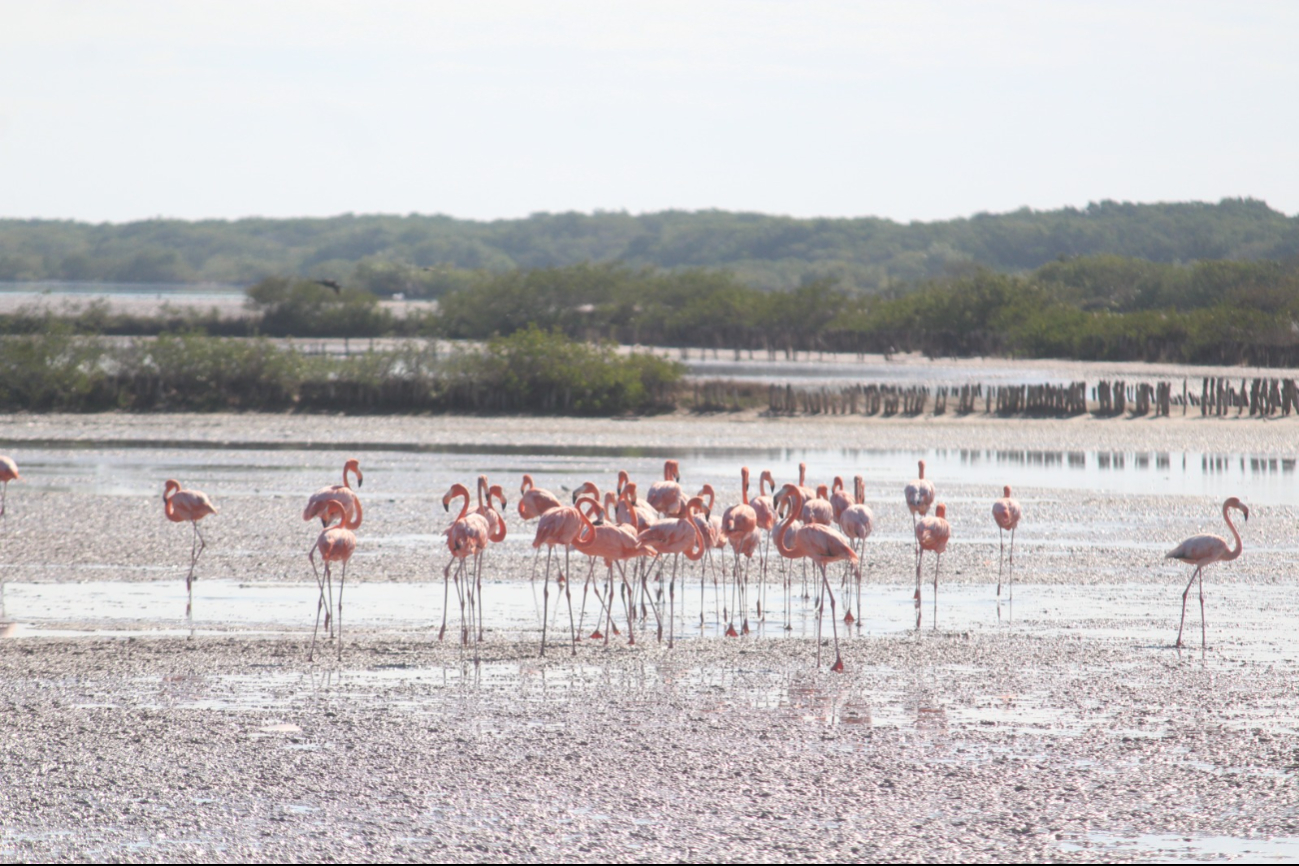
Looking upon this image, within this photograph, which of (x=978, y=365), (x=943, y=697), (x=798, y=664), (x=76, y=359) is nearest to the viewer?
(x=943, y=697)

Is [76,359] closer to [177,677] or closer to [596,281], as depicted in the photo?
[177,677]

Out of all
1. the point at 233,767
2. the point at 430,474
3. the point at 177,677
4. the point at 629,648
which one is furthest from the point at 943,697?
the point at 430,474

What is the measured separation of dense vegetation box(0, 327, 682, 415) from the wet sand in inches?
848

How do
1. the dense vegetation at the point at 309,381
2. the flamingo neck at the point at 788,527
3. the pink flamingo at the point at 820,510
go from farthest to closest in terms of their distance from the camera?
the dense vegetation at the point at 309,381 < the pink flamingo at the point at 820,510 < the flamingo neck at the point at 788,527

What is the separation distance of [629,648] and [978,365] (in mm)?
49910

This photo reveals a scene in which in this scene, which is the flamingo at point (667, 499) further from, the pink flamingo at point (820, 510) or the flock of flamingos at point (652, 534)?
the pink flamingo at point (820, 510)

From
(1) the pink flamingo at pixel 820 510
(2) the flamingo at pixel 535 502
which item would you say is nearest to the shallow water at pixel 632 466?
(1) the pink flamingo at pixel 820 510

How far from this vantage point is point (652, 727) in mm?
8609

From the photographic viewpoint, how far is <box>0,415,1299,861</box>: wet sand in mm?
6660

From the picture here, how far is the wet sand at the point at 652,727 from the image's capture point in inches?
262

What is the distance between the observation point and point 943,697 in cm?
938

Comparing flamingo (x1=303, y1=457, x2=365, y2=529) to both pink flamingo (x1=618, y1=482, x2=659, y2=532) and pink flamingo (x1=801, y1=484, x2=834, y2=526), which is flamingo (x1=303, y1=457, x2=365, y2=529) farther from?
pink flamingo (x1=801, y1=484, x2=834, y2=526)

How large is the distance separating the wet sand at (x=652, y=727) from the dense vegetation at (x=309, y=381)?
70.7 ft

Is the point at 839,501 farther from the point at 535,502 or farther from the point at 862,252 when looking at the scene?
the point at 862,252
